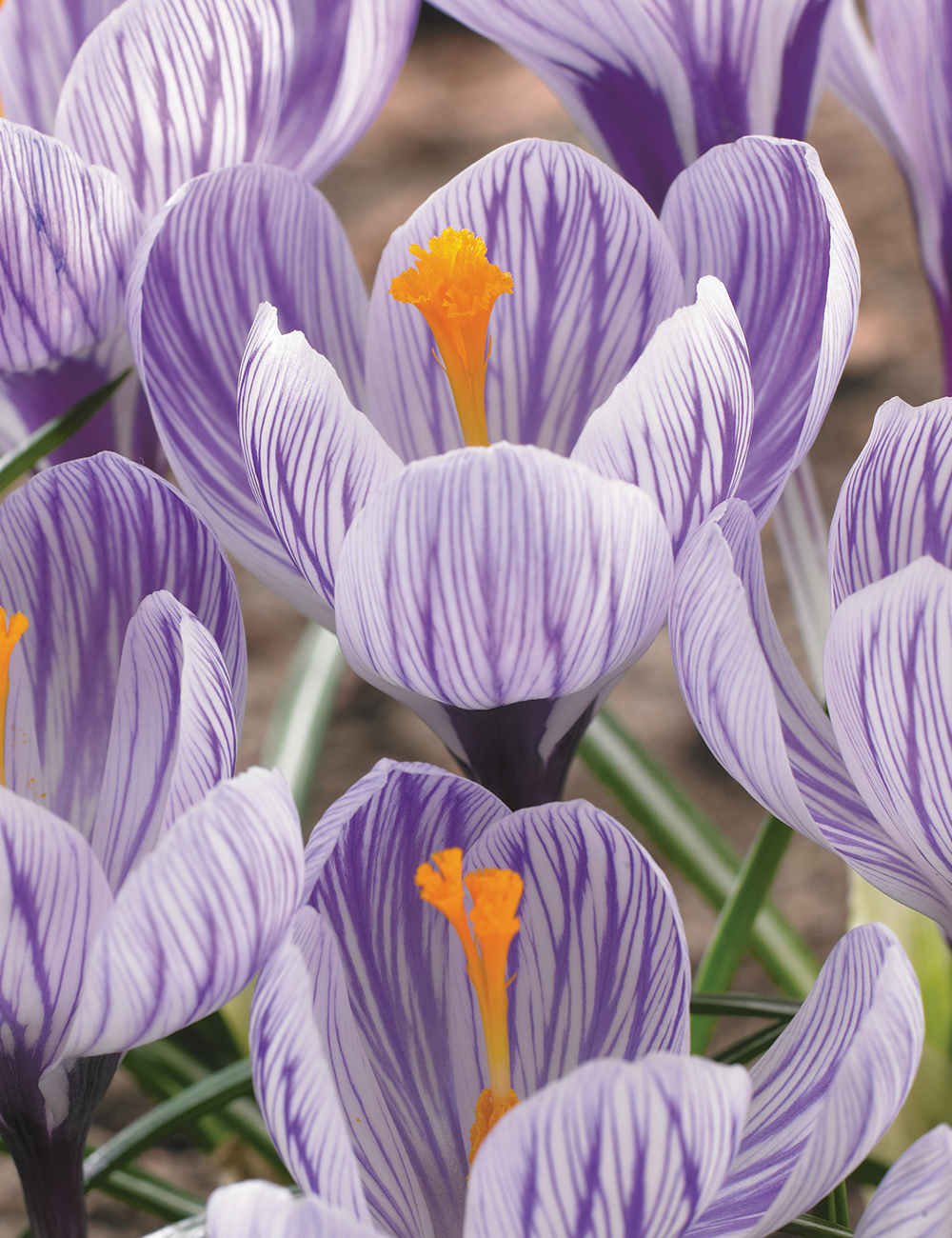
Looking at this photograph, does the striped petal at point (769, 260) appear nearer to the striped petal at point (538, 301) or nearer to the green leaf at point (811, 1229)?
the striped petal at point (538, 301)

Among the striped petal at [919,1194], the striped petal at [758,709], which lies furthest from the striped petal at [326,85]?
the striped petal at [919,1194]

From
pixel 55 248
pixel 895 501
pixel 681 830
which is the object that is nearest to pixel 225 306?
pixel 55 248

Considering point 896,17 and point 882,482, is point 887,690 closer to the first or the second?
point 882,482

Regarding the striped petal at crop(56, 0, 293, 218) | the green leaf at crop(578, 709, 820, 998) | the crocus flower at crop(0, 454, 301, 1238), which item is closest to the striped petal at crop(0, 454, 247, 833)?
the crocus flower at crop(0, 454, 301, 1238)

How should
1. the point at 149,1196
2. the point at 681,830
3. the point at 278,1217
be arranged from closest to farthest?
the point at 278,1217 < the point at 149,1196 < the point at 681,830

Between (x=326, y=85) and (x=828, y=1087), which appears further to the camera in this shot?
(x=326, y=85)

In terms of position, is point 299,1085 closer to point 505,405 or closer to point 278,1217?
point 278,1217
